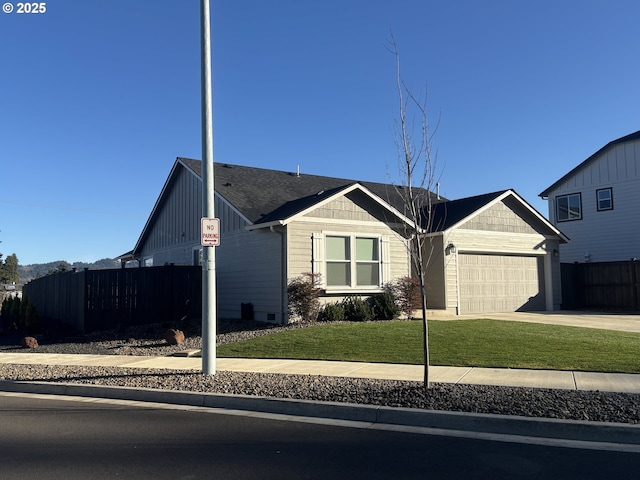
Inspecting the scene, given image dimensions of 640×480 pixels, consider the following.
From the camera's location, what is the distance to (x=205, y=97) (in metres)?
9.96

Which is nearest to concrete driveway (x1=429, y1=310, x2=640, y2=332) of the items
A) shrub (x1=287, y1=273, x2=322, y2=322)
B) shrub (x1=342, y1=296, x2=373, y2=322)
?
shrub (x1=342, y1=296, x2=373, y2=322)

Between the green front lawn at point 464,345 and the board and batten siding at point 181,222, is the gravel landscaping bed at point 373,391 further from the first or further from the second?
the board and batten siding at point 181,222

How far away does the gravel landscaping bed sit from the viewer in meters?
6.68

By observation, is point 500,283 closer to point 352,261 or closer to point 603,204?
point 352,261

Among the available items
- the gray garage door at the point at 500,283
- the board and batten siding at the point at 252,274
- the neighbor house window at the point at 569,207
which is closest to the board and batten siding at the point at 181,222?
the board and batten siding at the point at 252,274

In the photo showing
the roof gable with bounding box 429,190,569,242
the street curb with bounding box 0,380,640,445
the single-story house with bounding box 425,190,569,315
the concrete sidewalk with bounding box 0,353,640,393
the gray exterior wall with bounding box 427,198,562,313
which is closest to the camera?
the street curb with bounding box 0,380,640,445

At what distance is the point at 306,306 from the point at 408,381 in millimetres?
7511

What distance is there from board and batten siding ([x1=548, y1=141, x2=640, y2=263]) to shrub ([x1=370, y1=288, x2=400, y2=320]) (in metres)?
13.7

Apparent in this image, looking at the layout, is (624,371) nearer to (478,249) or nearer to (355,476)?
(355,476)

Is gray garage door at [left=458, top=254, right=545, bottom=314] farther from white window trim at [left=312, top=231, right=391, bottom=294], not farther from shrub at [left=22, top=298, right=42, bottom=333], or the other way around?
shrub at [left=22, top=298, right=42, bottom=333]

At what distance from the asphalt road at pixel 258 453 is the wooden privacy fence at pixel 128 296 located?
9609mm

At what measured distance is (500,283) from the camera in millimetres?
21078

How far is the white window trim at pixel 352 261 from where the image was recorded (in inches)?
659

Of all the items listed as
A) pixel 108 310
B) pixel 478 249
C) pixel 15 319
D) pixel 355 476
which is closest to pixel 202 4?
pixel 355 476
